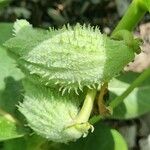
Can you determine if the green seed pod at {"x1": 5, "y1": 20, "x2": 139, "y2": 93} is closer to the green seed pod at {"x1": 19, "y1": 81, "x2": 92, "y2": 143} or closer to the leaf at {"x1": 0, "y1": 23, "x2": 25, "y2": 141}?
the green seed pod at {"x1": 19, "y1": 81, "x2": 92, "y2": 143}

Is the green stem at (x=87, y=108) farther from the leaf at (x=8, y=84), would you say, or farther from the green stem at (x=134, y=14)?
the leaf at (x=8, y=84)

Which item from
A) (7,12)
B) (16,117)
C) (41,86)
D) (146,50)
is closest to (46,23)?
(7,12)

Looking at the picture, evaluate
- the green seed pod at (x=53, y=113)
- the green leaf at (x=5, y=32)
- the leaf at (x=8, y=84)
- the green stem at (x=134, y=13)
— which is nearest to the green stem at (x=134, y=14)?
the green stem at (x=134, y=13)

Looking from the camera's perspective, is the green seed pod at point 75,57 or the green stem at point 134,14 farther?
the green stem at point 134,14

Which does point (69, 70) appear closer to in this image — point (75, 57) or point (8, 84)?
point (75, 57)

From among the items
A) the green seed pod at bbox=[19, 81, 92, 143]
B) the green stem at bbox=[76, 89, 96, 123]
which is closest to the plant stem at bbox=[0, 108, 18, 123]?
the green seed pod at bbox=[19, 81, 92, 143]

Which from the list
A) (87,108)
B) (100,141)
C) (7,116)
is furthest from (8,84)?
(87,108)
